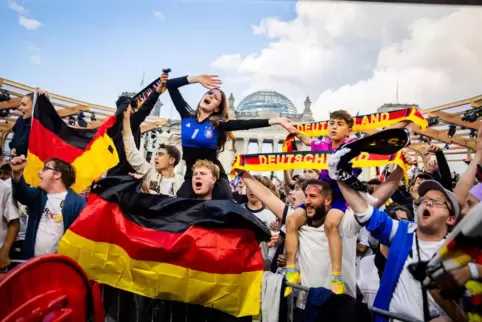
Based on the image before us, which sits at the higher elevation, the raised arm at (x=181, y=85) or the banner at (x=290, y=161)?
the raised arm at (x=181, y=85)

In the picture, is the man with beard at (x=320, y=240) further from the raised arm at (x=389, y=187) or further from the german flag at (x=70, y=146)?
the german flag at (x=70, y=146)

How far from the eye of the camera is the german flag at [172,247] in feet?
8.14

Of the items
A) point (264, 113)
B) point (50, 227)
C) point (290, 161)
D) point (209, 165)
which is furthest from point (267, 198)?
point (264, 113)

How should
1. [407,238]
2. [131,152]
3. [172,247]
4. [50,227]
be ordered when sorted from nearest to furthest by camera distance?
[407,238], [172,247], [50,227], [131,152]

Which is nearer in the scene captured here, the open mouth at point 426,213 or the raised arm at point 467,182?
the open mouth at point 426,213

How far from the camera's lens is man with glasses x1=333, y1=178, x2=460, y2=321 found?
2014 millimetres

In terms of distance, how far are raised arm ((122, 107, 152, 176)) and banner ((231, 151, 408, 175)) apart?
1.14m

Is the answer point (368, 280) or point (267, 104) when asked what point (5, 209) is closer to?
point (368, 280)

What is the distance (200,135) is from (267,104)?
195ft

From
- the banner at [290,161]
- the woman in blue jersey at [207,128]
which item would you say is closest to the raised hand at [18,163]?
the woman in blue jersey at [207,128]

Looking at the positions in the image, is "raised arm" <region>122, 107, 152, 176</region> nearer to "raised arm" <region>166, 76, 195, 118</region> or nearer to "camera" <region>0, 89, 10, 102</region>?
"raised arm" <region>166, 76, 195, 118</region>

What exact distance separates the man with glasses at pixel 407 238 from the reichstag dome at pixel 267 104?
56.4 metres

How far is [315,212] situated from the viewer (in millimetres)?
2758

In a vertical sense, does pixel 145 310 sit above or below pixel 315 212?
below
